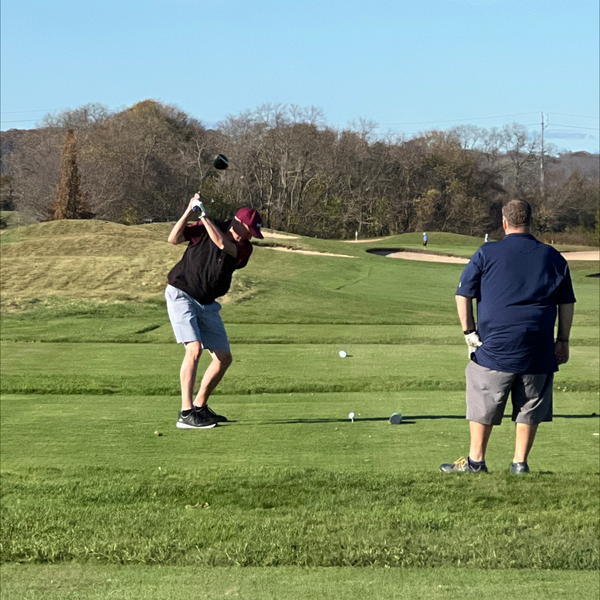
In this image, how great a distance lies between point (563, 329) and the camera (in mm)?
3822

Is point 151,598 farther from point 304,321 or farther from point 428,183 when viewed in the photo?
point 428,183

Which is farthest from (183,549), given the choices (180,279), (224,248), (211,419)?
(224,248)

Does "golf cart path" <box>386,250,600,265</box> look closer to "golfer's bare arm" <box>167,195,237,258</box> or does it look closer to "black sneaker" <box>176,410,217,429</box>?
"black sneaker" <box>176,410,217,429</box>

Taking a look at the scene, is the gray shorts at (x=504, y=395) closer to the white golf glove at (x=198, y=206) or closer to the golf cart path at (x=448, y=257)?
the white golf glove at (x=198, y=206)

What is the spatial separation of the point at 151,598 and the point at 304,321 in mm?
19704

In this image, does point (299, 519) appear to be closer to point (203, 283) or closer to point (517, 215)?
point (203, 283)

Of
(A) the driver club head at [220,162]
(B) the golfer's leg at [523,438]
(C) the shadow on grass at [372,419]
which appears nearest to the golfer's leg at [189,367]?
(A) the driver club head at [220,162]

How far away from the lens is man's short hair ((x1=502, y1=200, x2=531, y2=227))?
134 inches

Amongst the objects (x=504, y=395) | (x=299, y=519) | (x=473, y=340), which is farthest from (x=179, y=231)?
(x=299, y=519)

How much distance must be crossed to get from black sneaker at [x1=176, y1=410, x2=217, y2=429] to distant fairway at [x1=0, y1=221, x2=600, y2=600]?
163 cm

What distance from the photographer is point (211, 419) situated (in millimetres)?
4074

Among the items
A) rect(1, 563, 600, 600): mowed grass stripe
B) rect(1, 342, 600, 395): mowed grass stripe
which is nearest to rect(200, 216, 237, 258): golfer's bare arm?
rect(1, 563, 600, 600): mowed grass stripe

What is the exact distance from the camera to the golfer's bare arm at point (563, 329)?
12.0 ft

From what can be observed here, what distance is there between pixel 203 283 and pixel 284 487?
13.8 ft
